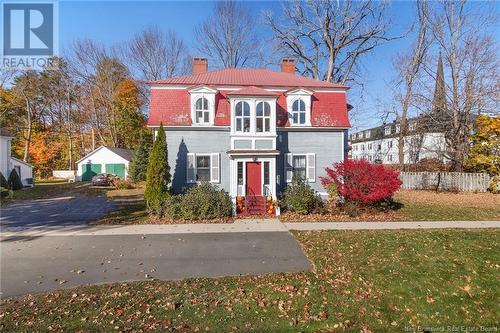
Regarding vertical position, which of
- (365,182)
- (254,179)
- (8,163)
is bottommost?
(365,182)

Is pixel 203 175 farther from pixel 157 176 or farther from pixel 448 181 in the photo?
pixel 448 181

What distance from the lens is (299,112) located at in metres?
16.2

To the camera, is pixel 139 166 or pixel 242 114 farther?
pixel 139 166

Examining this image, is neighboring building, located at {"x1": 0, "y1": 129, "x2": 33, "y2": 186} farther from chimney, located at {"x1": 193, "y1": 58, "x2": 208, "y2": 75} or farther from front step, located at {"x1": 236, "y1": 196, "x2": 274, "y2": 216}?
front step, located at {"x1": 236, "y1": 196, "x2": 274, "y2": 216}

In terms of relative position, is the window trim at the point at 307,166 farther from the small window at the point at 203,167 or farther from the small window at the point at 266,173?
the small window at the point at 203,167

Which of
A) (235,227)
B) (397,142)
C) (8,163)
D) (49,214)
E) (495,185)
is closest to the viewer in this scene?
(235,227)

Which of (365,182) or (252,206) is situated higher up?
(365,182)

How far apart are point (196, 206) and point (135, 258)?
16.8 ft

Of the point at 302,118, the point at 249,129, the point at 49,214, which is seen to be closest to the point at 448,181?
the point at 302,118

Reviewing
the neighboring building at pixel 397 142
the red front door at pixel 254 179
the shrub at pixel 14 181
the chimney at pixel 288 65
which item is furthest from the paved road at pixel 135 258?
the shrub at pixel 14 181

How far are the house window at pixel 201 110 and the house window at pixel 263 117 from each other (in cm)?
279

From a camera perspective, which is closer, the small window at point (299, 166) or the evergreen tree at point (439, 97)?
the small window at point (299, 166)

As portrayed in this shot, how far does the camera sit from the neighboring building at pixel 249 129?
49.3ft

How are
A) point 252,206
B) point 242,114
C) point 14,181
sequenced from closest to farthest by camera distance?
1. point 252,206
2. point 242,114
3. point 14,181
